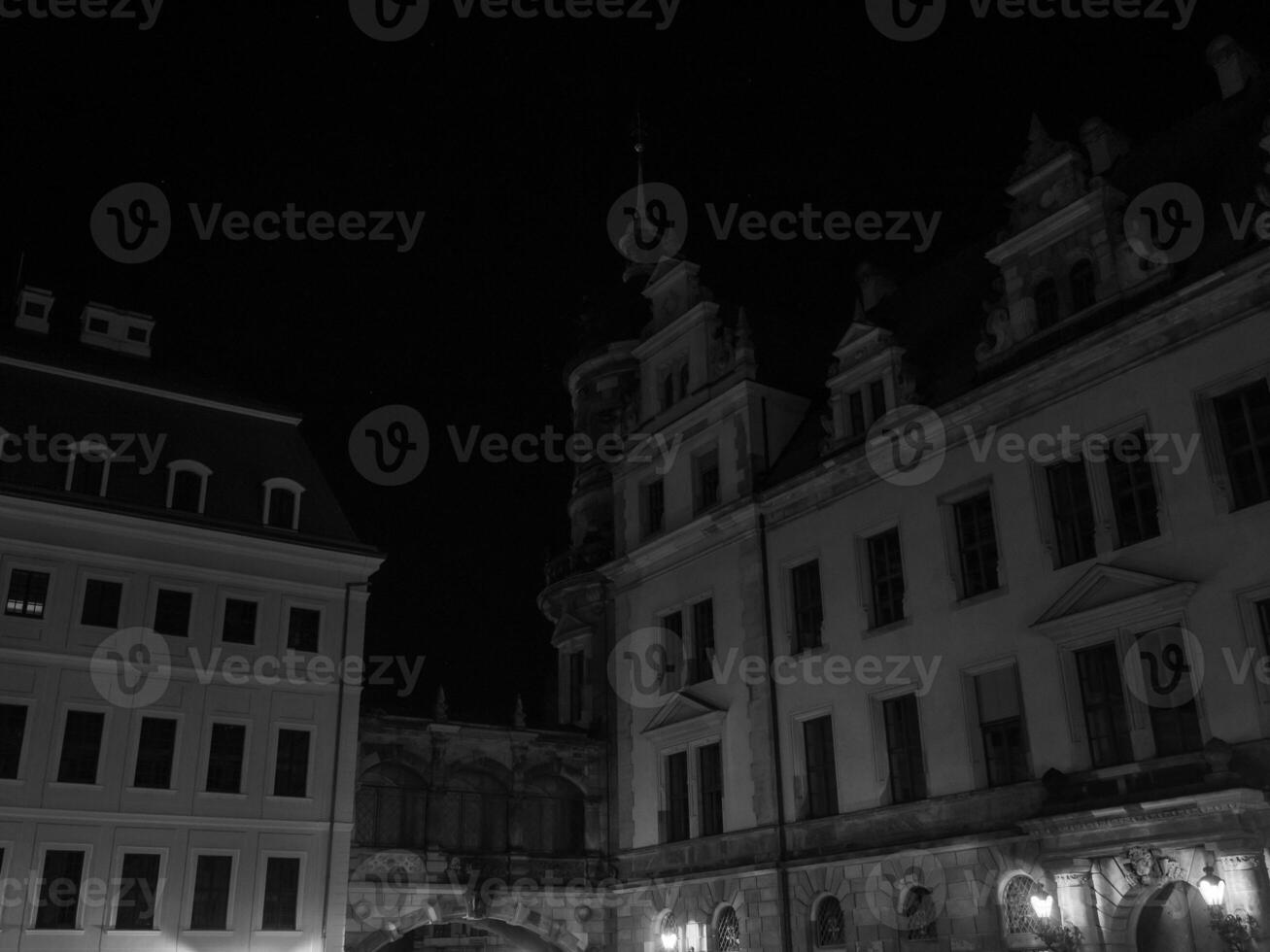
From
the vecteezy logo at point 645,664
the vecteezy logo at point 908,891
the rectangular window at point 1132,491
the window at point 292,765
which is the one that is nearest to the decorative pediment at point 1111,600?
the rectangular window at point 1132,491

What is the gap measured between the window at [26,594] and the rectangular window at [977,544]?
23.9m

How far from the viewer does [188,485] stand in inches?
1458

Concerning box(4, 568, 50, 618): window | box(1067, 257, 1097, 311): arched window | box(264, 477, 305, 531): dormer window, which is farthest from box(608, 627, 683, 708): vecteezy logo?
box(4, 568, 50, 618): window

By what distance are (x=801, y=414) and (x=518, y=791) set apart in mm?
14303

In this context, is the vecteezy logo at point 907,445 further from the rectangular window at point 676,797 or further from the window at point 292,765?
the window at point 292,765

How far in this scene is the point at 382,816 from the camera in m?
36.2

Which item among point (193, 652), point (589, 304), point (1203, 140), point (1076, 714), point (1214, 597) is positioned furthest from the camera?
point (589, 304)

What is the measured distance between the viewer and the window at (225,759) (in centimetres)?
3409

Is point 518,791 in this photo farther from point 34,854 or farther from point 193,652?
point 34,854

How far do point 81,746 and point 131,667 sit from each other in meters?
2.35

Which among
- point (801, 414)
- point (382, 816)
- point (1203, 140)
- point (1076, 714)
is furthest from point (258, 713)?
point (1203, 140)

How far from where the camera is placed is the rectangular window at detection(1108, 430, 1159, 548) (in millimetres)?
26250

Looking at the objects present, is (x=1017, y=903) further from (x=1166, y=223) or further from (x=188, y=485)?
(x=188, y=485)

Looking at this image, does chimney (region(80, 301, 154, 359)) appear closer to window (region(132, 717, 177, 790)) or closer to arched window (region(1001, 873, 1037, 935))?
window (region(132, 717, 177, 790))
